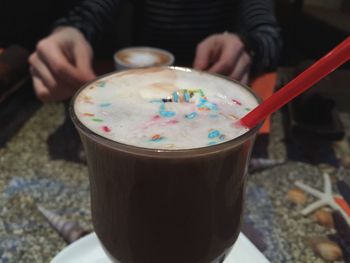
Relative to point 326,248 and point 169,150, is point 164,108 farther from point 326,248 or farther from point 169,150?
point 326,248

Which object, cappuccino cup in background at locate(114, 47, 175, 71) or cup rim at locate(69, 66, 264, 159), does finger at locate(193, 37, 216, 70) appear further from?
cup rim at locate(69, 66, 264, 159)

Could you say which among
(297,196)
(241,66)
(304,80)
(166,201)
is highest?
(304,80)

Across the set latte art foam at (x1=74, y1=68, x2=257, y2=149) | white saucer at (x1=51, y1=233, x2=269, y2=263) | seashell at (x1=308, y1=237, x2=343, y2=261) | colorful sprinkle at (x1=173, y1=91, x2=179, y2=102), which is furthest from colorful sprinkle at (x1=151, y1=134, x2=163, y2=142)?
seashell at (x1=308, y1=237, x2=343, y2=261)

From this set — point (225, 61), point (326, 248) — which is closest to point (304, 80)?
point (326, 248)

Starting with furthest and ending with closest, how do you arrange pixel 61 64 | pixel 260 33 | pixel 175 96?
pixel 260 33 → pixel 61 64 → pixel 175 96

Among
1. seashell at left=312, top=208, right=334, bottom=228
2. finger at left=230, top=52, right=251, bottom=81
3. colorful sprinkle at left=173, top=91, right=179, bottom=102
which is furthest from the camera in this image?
finger at left=230, top=52, right=251, bottom=81

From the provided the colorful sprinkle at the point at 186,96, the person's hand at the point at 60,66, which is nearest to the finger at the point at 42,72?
the person's hand at the point at 60,66
